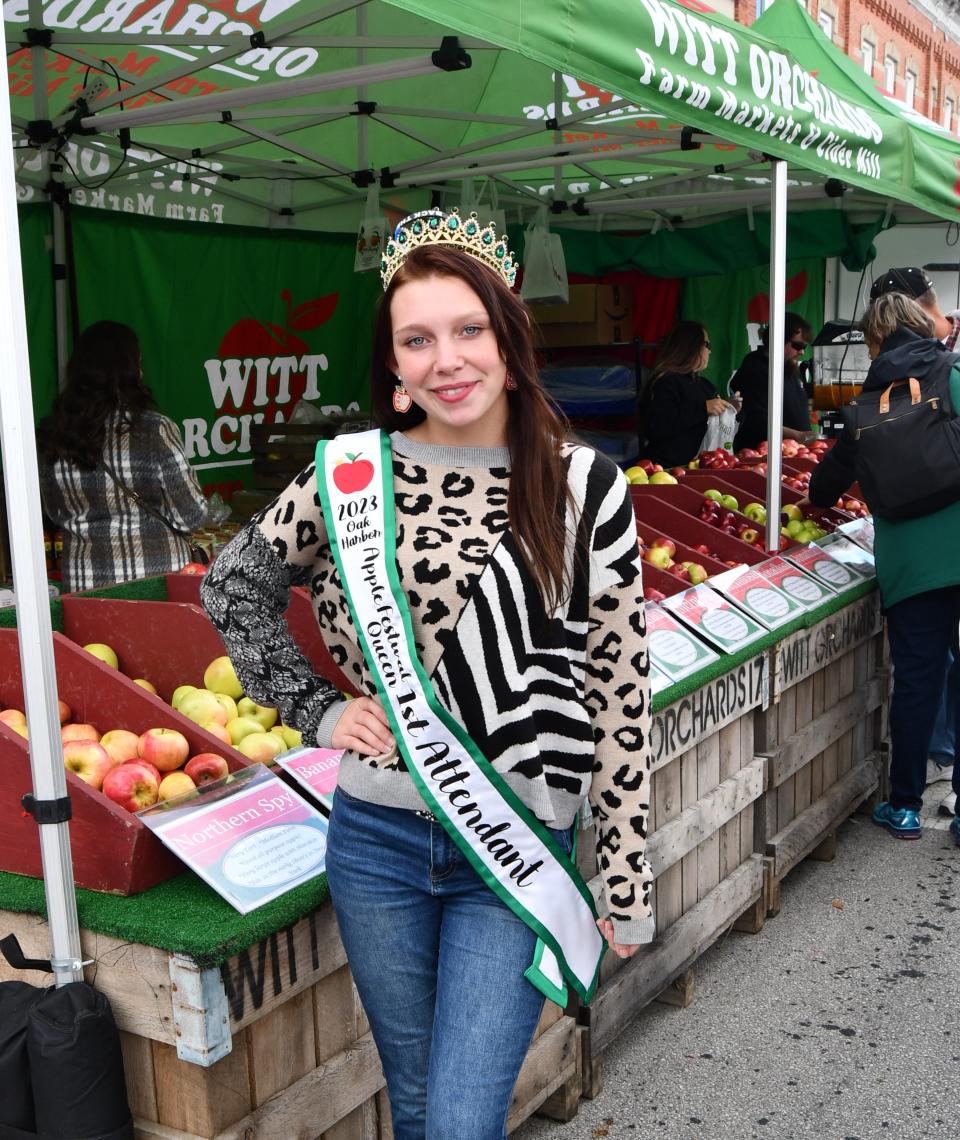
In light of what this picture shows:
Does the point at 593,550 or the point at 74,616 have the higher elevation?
the point at 593,550

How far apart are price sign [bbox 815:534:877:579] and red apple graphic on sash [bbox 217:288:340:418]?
4.91 metres

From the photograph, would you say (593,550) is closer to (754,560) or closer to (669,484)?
(754,560)

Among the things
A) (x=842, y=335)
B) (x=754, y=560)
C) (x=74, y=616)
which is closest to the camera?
(x=74, y=616)

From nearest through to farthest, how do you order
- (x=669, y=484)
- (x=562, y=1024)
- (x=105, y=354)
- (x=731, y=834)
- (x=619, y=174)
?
(x=562, y=1024) → (x=731, y=834) → (x=105, y=354) → (x=669, y=484) → (x=619, y=174)

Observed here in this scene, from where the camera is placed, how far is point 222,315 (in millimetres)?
8844

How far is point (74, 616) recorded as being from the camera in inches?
139

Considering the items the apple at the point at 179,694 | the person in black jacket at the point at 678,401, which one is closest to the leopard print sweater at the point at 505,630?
the apple at the point at 179,694

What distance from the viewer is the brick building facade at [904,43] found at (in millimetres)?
21234

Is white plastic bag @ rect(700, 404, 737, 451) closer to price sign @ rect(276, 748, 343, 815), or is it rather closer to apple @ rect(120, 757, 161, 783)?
price sign @ rect(276, 748, 343, 815)

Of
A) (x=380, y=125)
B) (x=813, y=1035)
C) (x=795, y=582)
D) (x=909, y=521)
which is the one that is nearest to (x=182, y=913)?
(x=813, y=1035)

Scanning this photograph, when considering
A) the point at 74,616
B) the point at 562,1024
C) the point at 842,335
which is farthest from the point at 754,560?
the point at 842,335

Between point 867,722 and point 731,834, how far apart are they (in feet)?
5.09

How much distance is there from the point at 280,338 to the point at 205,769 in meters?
7.19

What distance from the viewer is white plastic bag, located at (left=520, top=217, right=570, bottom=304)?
9.56 meters
